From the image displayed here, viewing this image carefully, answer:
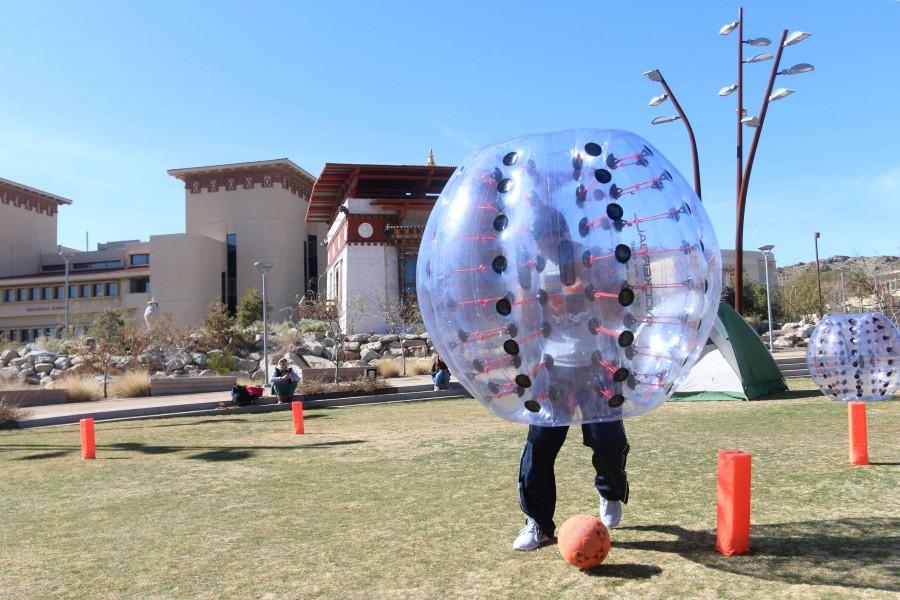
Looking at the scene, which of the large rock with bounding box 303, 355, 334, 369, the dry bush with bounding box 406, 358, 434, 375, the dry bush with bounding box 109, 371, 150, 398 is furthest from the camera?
the large rock with bounding box 303, 355, 334, 369

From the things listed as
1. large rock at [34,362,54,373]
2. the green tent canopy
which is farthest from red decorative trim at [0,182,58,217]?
the green tent canopy

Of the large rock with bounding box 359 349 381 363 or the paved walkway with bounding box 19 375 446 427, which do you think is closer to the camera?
the paved walkway with bounding box 19 375 446 427

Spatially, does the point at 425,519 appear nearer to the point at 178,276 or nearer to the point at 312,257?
the point at 178,276

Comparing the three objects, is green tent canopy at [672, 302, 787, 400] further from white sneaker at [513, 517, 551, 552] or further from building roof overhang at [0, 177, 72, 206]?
building roof overhang at [0, 177, 72, 206]

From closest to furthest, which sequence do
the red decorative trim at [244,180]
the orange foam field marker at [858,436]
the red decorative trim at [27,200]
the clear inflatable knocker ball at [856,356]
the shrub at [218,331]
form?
the orange foam field marker at [858,436] < the clear inflatable knocker ball at [856,356] < the shrub at [218,331] < the red decorative trim at [244,180] < the red decorative trim at [27,200]

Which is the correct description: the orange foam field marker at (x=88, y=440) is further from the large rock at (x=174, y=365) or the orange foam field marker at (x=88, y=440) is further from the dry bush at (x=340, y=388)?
the large rock at (x=174, y=365)

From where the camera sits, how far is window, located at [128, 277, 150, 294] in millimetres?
55688

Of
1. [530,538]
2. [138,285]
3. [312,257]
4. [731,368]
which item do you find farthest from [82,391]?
[312,257]

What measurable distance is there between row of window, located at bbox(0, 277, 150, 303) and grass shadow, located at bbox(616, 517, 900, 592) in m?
55.9

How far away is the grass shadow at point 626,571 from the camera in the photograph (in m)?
3.91

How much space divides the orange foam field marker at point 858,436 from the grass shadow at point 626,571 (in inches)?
150

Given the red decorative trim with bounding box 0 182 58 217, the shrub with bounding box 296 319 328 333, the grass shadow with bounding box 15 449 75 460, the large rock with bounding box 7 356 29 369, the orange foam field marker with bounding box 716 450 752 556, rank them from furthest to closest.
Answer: the red decorative trim with bounding box 0 182 58 217 → the shrub with bounding box 296 319 328 333 → the large rock with bounding box 7 356 29 369 → the grass shadow with bounding box 15 449 75 460 → the orange foam field marker with bounding box 716 450 752 556

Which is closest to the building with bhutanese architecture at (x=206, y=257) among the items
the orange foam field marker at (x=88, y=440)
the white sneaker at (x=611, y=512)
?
the orange foam field marker at (x=88, y=440)

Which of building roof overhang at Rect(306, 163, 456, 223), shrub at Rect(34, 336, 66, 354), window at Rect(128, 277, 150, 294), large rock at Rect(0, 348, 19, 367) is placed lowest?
large rock at Rect(0, 348, 19, 367)
